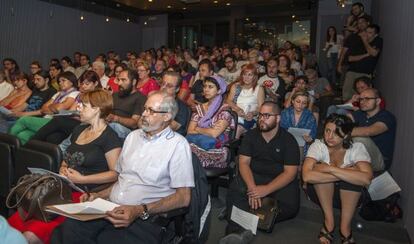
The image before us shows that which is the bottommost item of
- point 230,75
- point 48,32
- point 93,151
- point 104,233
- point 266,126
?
point 104,233

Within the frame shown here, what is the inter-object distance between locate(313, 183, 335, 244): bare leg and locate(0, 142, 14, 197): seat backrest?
7.36 feet

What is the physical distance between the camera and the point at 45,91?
488cm

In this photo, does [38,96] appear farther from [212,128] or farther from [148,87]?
[212,128]

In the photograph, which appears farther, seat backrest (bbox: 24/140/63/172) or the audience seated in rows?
the audience seated in rows

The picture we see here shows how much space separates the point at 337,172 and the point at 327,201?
25cm

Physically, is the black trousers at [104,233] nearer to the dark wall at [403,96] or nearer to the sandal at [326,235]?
the sandal at [326,235]

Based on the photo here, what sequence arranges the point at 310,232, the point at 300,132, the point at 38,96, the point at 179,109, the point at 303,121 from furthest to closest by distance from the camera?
the point at 38,96
the point at 303,121
the point at 300,132
the point at 179,109
the point at 310,232

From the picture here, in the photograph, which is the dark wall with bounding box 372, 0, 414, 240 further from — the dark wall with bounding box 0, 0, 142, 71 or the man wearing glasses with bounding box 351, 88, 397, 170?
Answer: the dark wall with bounding box 0, 0, 142, 71

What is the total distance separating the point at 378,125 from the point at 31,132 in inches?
131

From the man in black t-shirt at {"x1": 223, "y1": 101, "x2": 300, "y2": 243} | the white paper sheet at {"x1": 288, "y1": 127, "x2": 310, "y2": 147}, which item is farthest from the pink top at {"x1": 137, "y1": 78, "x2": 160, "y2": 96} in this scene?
the man in black t-shirt at {"x1": 223, "y1": 101, "x2": 300, "y2": 243}

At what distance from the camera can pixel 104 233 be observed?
186cm

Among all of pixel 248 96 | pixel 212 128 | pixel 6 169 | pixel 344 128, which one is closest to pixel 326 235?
pixel 344 128

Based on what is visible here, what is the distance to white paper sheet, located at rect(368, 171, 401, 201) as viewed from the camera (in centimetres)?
280

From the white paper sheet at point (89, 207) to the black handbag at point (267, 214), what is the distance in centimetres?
122
